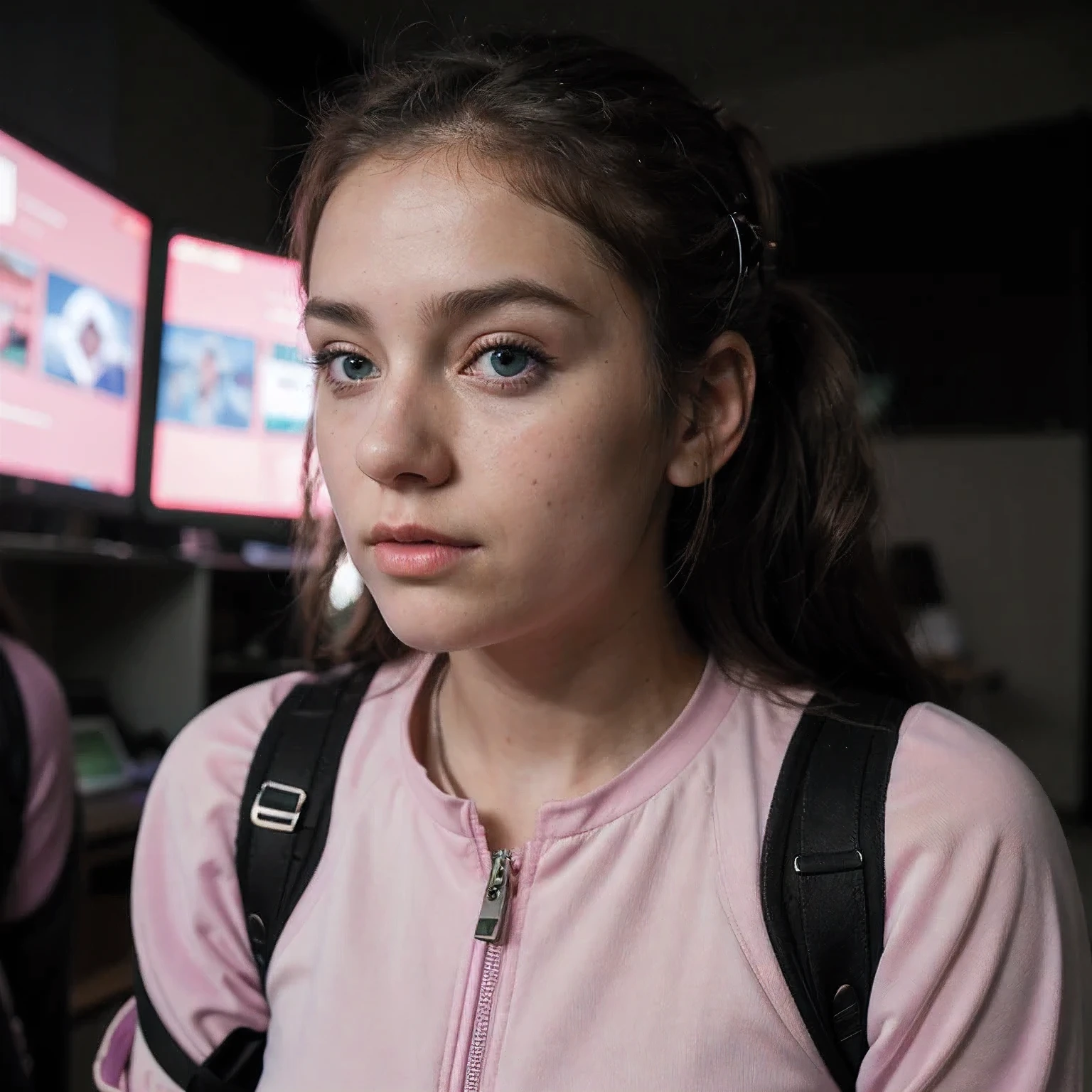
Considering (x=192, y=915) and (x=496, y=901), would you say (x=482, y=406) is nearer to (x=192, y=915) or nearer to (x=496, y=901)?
(x=496, y=901)

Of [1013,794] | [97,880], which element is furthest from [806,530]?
[97,880]

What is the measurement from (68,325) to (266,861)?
1.08m

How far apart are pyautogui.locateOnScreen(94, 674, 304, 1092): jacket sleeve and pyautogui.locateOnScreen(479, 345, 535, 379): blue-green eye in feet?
1.46

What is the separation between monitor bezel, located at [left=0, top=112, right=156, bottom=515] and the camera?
1443mm

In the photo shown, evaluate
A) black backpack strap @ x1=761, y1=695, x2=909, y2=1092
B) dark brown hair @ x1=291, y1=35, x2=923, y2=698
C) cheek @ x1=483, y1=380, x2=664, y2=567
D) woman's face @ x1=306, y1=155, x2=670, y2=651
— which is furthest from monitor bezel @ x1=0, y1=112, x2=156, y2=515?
black backpack strap @ x1=761, y1=695, x2=909, y2=1092

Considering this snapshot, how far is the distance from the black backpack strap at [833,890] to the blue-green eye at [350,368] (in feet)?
1.63

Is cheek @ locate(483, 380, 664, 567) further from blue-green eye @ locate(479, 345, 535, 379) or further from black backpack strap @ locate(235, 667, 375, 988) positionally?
black backpack strap @ locate(235, 667, 375, 988)

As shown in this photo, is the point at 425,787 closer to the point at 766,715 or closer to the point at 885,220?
the point at 766,715

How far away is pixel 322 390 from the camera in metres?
0.87

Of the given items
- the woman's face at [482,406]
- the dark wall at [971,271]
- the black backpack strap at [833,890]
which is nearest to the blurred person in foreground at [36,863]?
the woman's face at [482,406]

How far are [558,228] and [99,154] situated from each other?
2.41 metres

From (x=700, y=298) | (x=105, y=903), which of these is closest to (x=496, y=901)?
(x=700, y=298)

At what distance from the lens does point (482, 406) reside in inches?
29.7

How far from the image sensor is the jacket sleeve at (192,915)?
870mm
